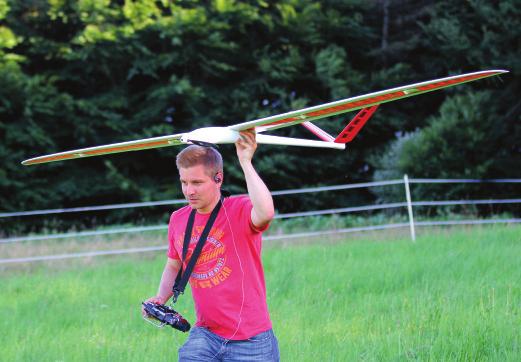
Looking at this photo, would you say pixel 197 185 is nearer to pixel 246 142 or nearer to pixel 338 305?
pixel 246 142

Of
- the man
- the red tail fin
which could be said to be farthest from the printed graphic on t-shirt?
the red tail fin

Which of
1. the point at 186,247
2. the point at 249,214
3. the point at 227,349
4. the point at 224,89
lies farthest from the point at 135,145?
the point at 224,89

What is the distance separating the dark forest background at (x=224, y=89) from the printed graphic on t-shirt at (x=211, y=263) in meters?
12.6

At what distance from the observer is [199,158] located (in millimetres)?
3477

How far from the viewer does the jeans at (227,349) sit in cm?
342

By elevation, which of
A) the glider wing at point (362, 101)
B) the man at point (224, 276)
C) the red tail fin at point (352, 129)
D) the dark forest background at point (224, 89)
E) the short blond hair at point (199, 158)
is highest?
the dark forest background at point (224, 89)

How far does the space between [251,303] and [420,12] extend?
17.3 metres

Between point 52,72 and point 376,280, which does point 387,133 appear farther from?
point 376,280

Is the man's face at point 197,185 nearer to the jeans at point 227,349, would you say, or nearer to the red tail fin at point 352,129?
the jeans at point 227,349

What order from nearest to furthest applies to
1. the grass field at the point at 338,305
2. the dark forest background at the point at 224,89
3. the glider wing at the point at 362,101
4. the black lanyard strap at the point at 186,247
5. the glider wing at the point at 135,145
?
the glider wing at the point at 362,101
the black lanyard strap at the point at 186,247
the glider wing at the point at 135,145
the grass field at the point at 338,305
the dark forest background at the point at 224,89

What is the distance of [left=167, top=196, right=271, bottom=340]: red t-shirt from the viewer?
3.43 m

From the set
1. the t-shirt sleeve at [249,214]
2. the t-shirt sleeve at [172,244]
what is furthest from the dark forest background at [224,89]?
the t-shirt sleeve at [249,214]

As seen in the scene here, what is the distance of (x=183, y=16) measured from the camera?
17.2 meters

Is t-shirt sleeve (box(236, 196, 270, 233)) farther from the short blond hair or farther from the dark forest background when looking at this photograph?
the dark forest background
